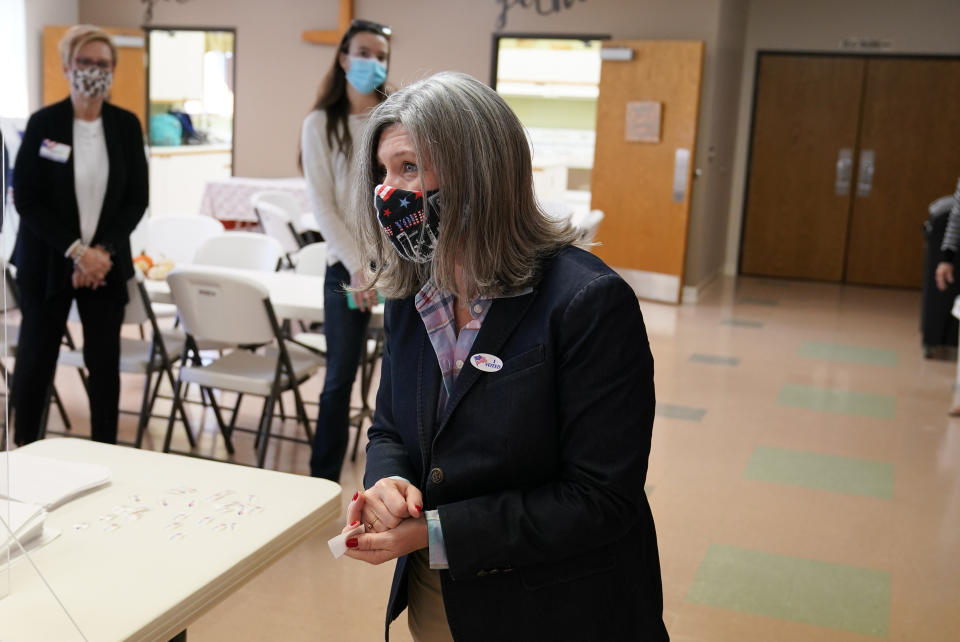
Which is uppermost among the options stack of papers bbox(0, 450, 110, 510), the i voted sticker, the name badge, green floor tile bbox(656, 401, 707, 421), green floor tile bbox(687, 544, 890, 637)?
the name badge

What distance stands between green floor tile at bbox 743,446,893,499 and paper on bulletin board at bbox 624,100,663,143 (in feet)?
13.8

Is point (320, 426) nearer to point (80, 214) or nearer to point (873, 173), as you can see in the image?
point (80, 214)

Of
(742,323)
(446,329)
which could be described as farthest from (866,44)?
(446,329)

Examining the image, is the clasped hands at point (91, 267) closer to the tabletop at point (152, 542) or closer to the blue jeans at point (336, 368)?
the blue jeans at point (336, 368)

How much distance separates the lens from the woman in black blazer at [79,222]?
3658 millimetres

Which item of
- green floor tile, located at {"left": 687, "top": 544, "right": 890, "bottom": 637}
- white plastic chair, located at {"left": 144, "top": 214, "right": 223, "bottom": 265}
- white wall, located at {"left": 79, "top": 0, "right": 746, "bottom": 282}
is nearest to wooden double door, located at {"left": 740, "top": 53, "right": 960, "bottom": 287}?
white wall, located at {"left": 79, "top": 0, "right": 746, "bottom": 282}

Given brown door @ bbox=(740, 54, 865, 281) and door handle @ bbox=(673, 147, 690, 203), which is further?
brown door @ bbox=(740, 54, 865, 281)

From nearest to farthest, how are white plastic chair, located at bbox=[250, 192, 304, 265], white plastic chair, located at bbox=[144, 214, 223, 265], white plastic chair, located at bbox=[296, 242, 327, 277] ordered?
white plastic chair, located at bbox=[296, 242, 327, 277] → white plastic chair, located at bbox=[144, 214, 223, 265] → white plastic chair, located at bbox=[250, 192, 304, 265]

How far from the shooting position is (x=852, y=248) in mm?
10414

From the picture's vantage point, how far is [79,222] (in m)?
3.76

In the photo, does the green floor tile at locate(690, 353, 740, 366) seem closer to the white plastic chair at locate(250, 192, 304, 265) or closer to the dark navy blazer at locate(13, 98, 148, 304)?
the white plastic chair at locate(250, 192, 304, 265)

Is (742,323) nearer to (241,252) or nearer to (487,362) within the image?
(241,252)

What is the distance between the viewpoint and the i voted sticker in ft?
4.26

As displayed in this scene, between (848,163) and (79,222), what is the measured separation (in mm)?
8537
